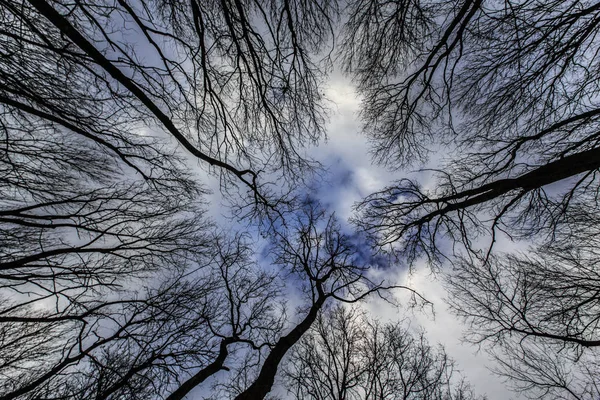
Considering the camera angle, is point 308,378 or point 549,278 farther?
point 308,378

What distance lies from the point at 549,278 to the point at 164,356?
351 inches

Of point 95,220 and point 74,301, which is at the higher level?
point 95,220

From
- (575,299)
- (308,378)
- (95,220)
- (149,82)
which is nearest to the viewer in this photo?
(149,82)

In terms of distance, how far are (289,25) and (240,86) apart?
1.11 metres

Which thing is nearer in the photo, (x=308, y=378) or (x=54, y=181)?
(x=54, y=181)

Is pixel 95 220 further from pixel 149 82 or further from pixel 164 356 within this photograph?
pixel 164 356

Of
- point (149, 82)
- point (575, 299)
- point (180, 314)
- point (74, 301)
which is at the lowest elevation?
point (74, 301)

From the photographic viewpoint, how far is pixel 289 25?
285 centimetres

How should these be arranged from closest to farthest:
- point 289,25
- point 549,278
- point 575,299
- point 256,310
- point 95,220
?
point 289,25 < point 95,220 < point 575,299 < point 549,278 < point 256,310

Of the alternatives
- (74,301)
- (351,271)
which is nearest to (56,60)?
(74,301)

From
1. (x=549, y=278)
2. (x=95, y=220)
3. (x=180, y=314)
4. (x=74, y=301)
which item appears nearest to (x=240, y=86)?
(x=95, y=220)

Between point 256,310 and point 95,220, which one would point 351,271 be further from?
point 95,220

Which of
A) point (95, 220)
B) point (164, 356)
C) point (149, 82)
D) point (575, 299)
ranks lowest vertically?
point (164, 356)

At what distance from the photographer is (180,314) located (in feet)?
16.5
